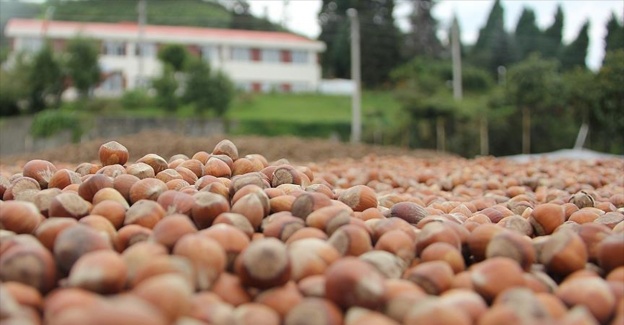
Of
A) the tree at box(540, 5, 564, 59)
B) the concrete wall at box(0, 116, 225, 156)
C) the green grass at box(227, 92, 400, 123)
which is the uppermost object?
the tree at box(540, 5, 564, 59)

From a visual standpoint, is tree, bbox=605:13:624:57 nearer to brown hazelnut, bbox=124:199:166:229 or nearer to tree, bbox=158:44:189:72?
tree, bbox=158:44:189:72

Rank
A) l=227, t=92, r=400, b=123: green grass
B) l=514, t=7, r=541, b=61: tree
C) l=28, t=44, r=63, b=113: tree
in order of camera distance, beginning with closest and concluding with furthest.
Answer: l=28, t=44, r=63, b=113: tree
l=227, t=92, r=400, b=123: green grass
l=514, t=7, r=541, b=61: tree

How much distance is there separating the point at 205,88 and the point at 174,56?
4312 millimetres

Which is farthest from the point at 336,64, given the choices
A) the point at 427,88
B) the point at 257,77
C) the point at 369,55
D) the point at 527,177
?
the point at 527,177

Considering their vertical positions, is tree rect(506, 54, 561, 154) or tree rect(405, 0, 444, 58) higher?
tree rect(405, 0, 444, 58)

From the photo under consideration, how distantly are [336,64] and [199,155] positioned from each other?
49.2 m

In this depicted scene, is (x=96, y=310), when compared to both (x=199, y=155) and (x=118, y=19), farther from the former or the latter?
(x=118, y=19)

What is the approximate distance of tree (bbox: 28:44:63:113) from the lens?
90.3 ft

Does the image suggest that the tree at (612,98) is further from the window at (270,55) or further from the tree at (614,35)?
the window at (270,55)

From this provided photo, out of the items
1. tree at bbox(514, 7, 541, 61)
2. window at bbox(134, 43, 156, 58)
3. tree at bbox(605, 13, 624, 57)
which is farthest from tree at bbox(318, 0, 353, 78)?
tree at bbox(605, 13, 624, 57)

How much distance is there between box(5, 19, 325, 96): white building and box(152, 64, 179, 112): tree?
344 inches

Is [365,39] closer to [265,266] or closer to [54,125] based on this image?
[54,125]

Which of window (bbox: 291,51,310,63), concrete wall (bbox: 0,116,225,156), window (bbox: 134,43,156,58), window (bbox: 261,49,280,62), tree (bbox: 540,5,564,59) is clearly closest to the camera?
concrete wall (bbox: 0,116,225,156)

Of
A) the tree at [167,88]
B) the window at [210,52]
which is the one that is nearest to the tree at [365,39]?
the window at [210,52]
